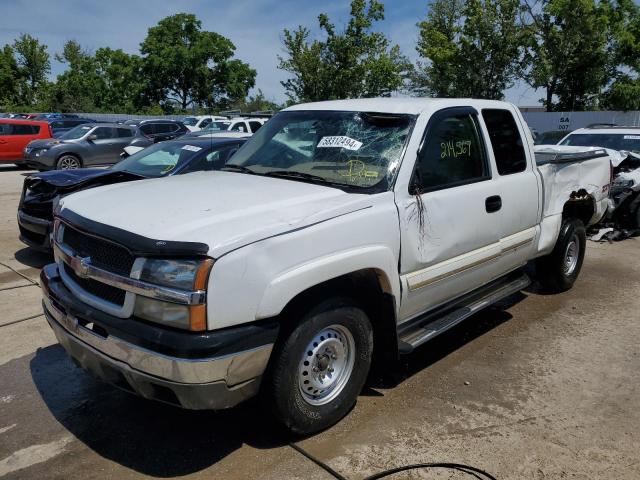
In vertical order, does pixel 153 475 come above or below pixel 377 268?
below

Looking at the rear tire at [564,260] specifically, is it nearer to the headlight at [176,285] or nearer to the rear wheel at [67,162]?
the headlight at [176,285]

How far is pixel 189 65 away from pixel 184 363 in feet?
197

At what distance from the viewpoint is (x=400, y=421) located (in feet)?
11.6

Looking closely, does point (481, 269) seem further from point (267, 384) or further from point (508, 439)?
point (267, 384)

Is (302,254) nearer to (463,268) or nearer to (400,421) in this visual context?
(400,421)

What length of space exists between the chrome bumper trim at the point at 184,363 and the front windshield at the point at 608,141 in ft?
29.4

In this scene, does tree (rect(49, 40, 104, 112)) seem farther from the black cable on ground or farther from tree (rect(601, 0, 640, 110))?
the black cable on ground

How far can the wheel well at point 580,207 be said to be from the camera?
587 centimetres

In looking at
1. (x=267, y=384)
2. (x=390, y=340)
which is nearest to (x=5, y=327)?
(x=267, y=384)

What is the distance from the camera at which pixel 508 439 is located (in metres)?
3.34

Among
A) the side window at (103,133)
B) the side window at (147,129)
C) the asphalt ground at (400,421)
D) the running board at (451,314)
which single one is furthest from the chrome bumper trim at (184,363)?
the side window at (147,129)

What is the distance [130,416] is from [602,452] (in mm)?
2837

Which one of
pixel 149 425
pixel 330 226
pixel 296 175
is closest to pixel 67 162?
pixel 296 175

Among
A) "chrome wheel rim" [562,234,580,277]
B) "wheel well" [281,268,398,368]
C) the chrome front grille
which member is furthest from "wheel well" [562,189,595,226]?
the chrome front grille
